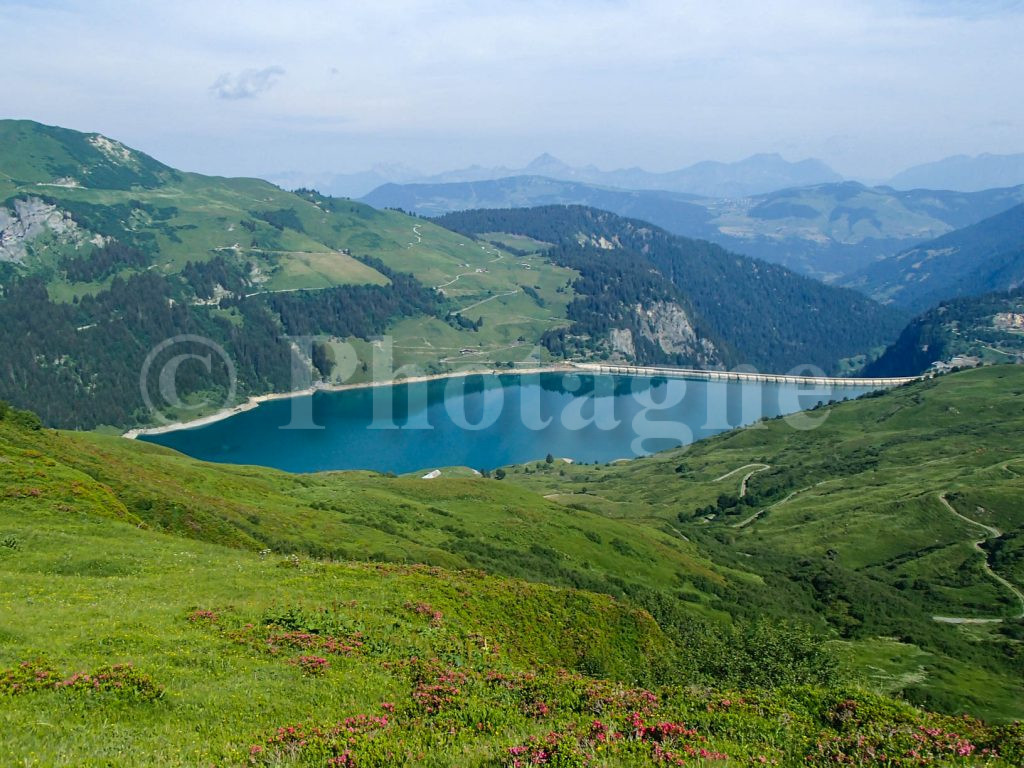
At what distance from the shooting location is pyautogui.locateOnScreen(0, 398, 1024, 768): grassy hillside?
16.8 meters

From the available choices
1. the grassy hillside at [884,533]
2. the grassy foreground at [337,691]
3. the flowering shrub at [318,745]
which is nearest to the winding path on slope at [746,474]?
the grassy hillside at [884,533]

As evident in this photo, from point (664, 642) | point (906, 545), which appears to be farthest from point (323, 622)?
point (906, 545)

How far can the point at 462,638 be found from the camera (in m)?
29.3

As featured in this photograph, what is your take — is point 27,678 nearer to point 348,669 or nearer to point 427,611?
point 348,669

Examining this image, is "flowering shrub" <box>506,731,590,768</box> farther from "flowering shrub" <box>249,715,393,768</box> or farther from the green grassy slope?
the green grassy slope

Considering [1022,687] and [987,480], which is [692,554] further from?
[987,480]

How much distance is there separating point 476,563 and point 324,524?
1256cm

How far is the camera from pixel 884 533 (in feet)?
398

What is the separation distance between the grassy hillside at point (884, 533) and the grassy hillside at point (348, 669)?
130ft

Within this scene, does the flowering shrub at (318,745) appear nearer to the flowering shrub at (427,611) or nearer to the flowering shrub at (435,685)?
the flowering shrub at (435,685)

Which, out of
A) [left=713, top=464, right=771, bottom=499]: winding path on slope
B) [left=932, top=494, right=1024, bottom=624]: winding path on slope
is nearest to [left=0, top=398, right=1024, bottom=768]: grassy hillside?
[left=932, top=494, right=1024, bottom=624]: winding path on slope

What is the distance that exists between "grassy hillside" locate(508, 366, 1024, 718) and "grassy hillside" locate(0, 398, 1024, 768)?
39679 millimetres

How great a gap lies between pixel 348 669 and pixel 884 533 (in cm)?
11925

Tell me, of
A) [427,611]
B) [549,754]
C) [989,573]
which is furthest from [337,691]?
[989,573]
